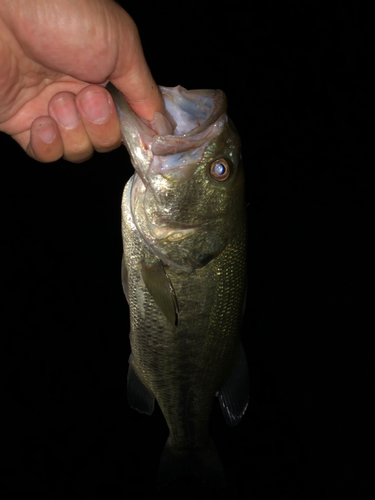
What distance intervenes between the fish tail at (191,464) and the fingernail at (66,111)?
5.13 ft

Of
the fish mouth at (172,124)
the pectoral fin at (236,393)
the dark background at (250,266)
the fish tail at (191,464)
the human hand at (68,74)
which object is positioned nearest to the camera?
the human hand at (68,74)

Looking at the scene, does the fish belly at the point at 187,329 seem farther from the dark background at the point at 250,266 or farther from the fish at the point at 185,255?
the dark background at the point at 250,266

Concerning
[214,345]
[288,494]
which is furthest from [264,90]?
[288,494]

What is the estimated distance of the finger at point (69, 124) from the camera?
121cm

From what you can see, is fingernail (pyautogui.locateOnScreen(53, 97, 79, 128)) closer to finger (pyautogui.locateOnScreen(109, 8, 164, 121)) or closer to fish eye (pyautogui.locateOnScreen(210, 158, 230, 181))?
finger (pyautogui.locateOnScreen(109, 8, 164, 121))

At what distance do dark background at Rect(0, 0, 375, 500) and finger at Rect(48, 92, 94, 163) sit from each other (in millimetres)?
1823

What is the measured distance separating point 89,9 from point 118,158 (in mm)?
2251

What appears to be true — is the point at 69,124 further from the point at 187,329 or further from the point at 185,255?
the point at 187,329

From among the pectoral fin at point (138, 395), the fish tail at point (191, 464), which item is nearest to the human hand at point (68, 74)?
the pectoral fin at point (138, 395)

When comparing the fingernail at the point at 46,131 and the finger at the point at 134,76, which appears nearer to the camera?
the finger at the point at 134,76

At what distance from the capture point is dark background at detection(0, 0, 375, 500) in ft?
9.95

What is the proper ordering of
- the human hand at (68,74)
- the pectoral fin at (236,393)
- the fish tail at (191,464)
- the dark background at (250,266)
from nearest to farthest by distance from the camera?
the human hand at (68,74) → the pectoral fin at (236,393) → the fish tail at (191,464) → the dark background at (250,266)

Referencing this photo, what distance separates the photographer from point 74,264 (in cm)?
323

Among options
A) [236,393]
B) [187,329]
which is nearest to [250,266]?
[236,393]
